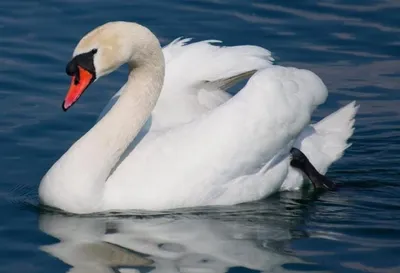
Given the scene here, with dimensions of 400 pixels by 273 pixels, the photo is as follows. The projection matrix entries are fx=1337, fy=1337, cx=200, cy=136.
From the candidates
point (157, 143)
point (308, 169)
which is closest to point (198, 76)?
point (157, 143)

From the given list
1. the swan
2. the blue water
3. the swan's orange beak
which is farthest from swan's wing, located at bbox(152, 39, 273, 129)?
the swan's orange beak

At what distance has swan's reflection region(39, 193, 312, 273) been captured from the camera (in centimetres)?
841

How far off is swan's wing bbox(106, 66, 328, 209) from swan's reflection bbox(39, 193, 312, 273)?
0.51 feet

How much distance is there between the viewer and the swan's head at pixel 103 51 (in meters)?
8.98

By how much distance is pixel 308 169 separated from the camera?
1012cm

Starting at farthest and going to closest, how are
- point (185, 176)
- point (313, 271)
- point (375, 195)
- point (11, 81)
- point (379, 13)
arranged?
1. point (379, 13)
2. point (11, 81)
3. point (375, 195)
4. point (185, 176)
5. point (313, 271)

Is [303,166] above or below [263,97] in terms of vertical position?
below

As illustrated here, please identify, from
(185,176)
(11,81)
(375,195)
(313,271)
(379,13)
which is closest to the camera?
(313,271)

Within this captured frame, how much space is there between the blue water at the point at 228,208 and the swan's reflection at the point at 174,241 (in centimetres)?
1

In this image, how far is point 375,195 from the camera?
32.5 ft

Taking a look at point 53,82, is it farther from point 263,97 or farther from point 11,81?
point 263,97

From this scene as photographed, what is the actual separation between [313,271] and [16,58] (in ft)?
17.3

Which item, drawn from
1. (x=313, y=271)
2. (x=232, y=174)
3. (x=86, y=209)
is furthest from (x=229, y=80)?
(x=313, y=271)

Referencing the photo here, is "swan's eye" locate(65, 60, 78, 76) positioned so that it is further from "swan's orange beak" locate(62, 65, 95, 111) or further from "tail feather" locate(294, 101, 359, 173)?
"tail feather" locate(294, 101, 359, 173)
